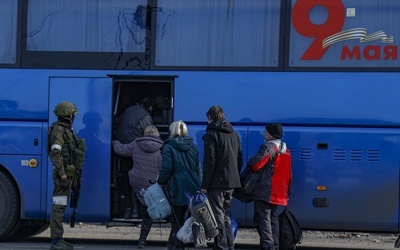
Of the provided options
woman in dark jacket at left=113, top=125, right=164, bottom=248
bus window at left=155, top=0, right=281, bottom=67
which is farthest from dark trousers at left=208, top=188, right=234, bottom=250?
bus window at left=155, top=0, right=281, bottom=67

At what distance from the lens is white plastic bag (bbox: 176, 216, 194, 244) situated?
30.6 feet

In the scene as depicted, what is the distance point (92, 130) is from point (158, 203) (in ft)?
6.01

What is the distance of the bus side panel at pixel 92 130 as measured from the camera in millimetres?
10914

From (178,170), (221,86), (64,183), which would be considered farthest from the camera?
(221,86)

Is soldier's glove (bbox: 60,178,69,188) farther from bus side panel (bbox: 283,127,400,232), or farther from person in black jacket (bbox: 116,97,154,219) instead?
bus side panel (bbox: 283,127,400,232)

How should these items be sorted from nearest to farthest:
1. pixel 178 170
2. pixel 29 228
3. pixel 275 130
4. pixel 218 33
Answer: pixel 178 170, pixel 275 130, pixel 218 33, pixel 29 228

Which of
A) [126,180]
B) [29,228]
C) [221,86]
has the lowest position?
[29,228]

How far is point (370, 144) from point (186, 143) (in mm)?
2568

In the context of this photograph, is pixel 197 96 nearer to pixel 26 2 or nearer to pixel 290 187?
pixel 290 187

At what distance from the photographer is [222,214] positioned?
9.65m

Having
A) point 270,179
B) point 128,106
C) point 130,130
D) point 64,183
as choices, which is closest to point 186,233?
point 270,179

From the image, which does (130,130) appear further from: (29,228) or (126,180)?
(29,228)

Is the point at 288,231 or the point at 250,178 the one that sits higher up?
the point at 250,178

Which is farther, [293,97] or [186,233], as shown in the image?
[293,97]
